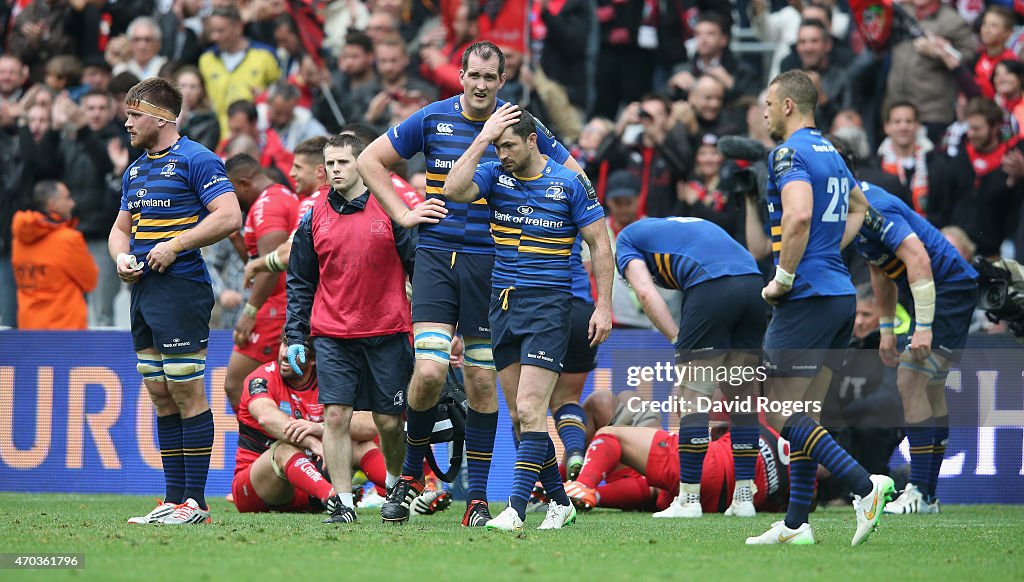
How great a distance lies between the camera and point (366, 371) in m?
9.02

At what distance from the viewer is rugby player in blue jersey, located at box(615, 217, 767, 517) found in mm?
9680

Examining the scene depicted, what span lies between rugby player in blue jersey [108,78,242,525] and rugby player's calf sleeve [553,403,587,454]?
292cm

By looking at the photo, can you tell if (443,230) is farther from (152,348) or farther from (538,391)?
(152,348)

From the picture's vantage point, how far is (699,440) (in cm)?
989

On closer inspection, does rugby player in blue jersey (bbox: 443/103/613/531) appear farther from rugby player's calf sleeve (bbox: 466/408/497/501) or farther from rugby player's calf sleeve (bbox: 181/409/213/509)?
rugby player's calf sleeve (bbox: 181/409/213/509)

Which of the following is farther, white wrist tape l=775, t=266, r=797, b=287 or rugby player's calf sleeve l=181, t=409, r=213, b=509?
rugby player's calf sleeve l=181, t=409, r=213, b=509

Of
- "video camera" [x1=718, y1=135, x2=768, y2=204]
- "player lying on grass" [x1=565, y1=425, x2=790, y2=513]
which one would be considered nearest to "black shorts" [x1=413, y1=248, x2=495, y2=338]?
"player lying on grass" [x1=565, y1=425, x2=790, y2=513]

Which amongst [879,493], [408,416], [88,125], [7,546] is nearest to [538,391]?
[408,416]

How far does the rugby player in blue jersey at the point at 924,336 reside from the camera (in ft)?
33.4

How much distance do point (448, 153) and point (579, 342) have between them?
86.3 inches

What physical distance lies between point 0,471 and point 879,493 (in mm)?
8132

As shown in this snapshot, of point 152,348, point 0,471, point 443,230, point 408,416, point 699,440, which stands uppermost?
point 443,230

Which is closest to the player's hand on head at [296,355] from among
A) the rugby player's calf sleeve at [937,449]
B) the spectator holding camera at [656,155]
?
the rugby player's calf sleeve at [937,449]

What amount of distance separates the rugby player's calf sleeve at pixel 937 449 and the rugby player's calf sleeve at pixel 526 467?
3732 millimetres
